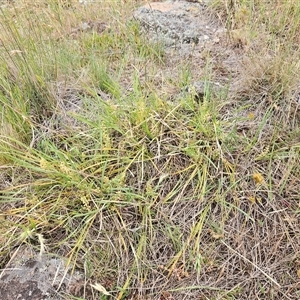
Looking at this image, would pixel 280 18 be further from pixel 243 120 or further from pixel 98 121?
pixel 98 121

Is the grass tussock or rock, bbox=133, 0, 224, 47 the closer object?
the grass tussock

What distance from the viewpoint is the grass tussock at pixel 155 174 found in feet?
4.76

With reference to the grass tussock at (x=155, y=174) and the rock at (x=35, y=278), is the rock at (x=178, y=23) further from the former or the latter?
the rock at (x=35, y=278)

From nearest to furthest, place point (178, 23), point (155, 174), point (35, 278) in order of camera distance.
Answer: point (35, 278) → point (155, 174) → point (178, 23)

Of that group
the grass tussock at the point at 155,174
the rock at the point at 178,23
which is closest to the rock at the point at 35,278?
the grass tussock at the point at 155,174

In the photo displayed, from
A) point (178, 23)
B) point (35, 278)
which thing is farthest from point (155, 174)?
point (178, 23)

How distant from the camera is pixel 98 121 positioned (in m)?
1.73

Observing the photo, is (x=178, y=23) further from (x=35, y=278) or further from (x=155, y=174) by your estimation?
(x=35, y=278)

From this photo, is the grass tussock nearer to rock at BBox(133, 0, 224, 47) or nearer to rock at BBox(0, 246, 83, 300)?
rock at BBox(0, 246, 83, 300)

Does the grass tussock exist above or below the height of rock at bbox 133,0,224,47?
below

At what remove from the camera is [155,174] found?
1.62m

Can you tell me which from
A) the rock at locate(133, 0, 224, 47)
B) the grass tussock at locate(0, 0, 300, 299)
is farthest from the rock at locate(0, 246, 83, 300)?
the rock at locate(133, 0, 224, 47)

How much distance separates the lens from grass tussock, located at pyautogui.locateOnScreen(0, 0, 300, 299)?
4.76ft

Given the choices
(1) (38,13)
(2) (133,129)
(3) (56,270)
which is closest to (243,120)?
(2) (133,129)
